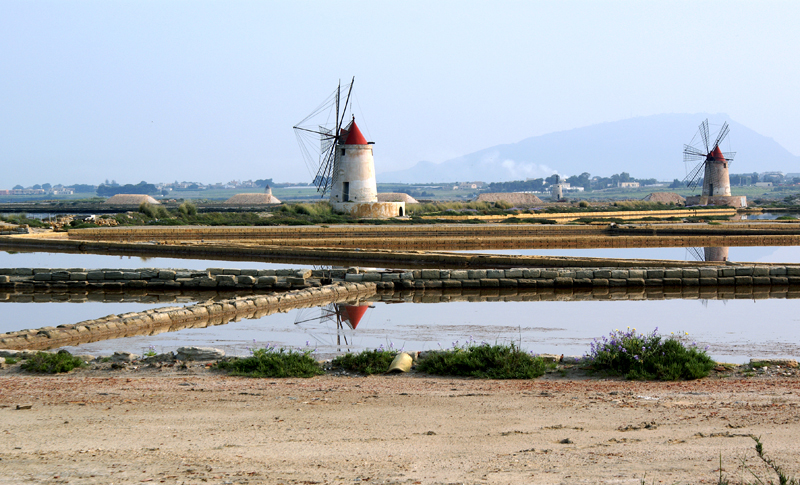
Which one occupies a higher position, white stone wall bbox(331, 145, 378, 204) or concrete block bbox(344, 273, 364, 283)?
white stone wall bbox(331, 145, 378, 204)

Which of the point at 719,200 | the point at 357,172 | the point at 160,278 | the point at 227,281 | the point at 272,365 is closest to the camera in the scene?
the point at 272,365

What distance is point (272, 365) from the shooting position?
18.9 ft

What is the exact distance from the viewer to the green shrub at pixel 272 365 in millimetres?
5676

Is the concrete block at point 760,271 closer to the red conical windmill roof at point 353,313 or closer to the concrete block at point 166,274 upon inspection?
the red conical windmill roof at point 353,313

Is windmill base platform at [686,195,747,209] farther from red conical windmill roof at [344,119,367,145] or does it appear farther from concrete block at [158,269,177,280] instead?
concrete block at [158,269,177,280]

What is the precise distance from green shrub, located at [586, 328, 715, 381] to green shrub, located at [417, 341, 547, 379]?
1.59 feet

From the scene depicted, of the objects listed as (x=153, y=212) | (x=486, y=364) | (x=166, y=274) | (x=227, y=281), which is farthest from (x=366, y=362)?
(x=153, y=212)

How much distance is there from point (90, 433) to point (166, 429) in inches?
15.0

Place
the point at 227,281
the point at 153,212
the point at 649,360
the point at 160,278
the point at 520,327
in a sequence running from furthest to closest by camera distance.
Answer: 1. the point at 153,212
2. the point at 160,278
3. the point at 227,281
4. the point at 520,327
5. the point at 649,360

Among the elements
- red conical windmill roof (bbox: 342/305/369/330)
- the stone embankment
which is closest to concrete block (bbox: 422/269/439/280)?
the stone embankment

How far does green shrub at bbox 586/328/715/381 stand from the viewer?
17.9ft

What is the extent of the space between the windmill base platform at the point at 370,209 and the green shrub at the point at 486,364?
2521cm

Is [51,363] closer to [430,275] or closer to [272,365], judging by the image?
[272,365]

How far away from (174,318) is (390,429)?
198 inches
